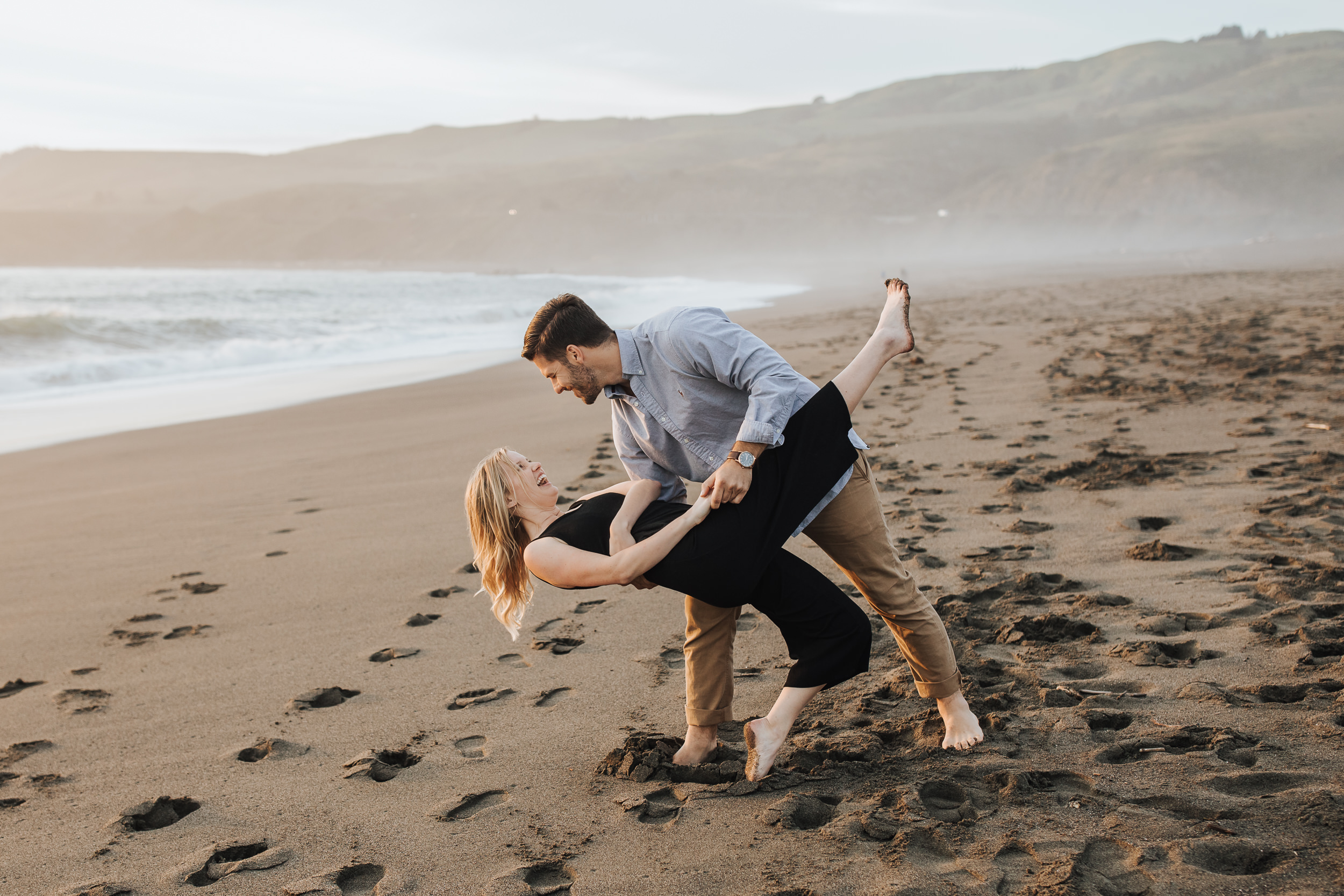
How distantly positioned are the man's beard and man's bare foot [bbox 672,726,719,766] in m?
0.98

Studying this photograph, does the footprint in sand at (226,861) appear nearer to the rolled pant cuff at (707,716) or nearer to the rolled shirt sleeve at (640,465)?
the rolled pant cuff at (707,716)

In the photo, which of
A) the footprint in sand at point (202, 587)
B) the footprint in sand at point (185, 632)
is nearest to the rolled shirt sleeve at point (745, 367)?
the footprint in sand at point (185, 632)

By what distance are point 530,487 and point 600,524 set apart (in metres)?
0.23

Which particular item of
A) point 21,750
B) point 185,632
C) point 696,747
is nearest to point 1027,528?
point 696,747

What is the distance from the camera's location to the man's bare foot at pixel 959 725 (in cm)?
248

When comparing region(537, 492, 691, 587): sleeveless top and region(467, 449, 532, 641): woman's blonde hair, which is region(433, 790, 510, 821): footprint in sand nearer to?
region(467, 449, 532, 641): woman's blonde hair

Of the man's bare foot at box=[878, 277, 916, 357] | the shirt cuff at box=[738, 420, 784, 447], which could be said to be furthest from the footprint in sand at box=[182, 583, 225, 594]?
the man's bare foot at box=[878, 277, 916, 357]

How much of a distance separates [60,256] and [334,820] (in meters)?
138

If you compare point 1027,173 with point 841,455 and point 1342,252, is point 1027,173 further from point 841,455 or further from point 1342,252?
point 841,455

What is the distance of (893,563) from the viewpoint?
95.7 inches

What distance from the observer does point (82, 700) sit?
3.28 metres

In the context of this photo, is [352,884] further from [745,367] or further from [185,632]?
[185,632]

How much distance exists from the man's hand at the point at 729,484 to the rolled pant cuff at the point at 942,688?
0.82 metres

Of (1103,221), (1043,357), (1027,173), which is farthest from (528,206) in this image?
(1043,357)
